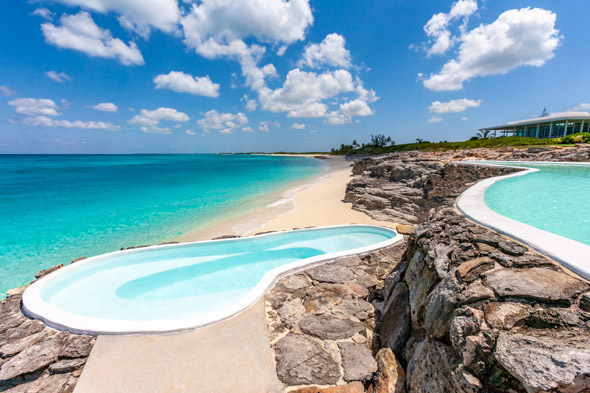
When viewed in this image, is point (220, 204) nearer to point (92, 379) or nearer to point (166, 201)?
point (166, 201)

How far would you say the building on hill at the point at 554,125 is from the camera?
30141 mm

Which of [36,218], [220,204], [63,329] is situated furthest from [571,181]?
[36,218]

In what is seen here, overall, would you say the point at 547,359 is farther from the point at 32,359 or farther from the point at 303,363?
the point at 32,359

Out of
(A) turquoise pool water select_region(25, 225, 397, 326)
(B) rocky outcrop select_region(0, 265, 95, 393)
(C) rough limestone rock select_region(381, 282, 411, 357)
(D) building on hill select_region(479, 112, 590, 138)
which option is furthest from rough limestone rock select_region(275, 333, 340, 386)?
(D) building on hill select_region(479, 112, 590, 138)

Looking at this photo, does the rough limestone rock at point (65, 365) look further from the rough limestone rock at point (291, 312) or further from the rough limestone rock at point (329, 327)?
the rough limestone rock at point (329, 327)

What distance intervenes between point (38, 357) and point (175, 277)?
271 centimetres

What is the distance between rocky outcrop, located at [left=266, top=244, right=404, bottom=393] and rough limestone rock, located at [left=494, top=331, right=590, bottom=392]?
1195 mm

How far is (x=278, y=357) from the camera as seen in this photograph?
8.48ft

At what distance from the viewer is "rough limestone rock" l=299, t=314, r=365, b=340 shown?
2945 mm

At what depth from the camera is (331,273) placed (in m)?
4.23

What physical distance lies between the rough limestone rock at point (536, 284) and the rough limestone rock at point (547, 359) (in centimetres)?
31

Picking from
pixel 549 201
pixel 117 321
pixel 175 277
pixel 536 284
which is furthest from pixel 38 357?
pixel 549 201

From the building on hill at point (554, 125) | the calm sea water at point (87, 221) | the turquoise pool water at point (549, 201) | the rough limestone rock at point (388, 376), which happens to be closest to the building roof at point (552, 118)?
the building on hill at point (554, 125)

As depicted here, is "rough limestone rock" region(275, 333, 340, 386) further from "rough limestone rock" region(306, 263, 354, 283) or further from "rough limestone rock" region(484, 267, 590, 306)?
"rough limestone rock" region(484, 267, 590, 306)
